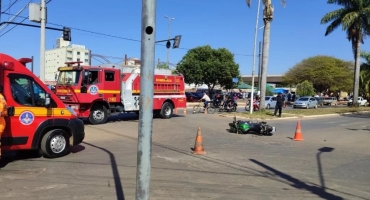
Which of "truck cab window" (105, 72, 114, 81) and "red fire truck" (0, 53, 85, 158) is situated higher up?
"truck cab window" (105, 72, 114, 81)

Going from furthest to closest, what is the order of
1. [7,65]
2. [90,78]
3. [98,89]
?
1. [98,89]
2. [90,78]
3. [7,65]

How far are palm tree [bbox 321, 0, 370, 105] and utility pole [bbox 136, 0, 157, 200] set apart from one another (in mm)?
33855

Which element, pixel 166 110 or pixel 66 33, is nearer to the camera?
pixel 66 33

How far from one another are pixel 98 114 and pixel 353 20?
2747 cm

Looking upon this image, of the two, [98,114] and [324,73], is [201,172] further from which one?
[324,73]

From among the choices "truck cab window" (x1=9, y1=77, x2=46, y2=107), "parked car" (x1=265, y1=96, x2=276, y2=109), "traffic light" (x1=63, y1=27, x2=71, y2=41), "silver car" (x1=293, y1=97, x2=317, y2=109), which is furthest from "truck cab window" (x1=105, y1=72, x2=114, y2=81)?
"silver car" (x1=293, y1=97, x2=317, y2=109)

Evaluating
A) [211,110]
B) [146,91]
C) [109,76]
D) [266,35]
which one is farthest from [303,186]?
[211,110]

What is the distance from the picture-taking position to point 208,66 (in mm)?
43938

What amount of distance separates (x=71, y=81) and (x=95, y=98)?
1320mm

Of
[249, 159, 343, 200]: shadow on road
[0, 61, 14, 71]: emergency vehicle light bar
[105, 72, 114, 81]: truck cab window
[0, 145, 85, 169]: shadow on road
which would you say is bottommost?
[249, 159, 343, 200]: shadow on road

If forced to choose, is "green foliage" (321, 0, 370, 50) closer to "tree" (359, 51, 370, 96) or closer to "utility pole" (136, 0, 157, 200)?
"tree" (359, 51, 370, 96)

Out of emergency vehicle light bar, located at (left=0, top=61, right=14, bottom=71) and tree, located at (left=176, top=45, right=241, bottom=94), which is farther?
tree, located at (left=176, top=45, right=241, bottom=94)

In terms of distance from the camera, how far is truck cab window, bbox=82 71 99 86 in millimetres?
15633

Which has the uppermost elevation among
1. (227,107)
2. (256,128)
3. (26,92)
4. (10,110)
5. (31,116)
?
(26,92)
